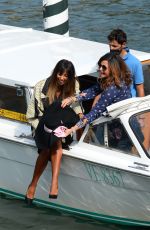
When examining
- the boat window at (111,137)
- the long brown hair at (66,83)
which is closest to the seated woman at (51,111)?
the long brown hair at (66,83)

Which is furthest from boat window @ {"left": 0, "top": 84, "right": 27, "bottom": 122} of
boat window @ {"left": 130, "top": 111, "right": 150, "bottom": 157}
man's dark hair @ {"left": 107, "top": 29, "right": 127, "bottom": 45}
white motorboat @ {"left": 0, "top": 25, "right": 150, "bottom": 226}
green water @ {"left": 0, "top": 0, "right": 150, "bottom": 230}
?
green water @ {"left": 0, "top": 0, "right": 150, "bottom": 230}

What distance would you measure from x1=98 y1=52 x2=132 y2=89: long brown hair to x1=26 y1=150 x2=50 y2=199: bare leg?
0.88m

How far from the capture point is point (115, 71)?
24.6 ft

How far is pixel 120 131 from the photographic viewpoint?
7469 millimetres

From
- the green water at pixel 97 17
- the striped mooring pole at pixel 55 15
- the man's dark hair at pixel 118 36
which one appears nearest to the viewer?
the man's dark hair at pixel 118 36

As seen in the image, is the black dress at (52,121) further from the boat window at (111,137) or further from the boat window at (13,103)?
the boat window at (13,103)

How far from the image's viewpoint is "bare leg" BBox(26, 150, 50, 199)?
7.68 m

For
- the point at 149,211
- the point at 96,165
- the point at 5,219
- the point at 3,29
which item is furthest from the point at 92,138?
the point at 3,29

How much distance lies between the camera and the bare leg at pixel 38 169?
768cm

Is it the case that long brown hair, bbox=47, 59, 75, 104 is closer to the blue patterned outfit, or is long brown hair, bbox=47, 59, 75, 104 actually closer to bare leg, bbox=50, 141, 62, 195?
the blue patterned outfit

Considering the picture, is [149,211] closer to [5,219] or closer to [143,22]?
[5,219]

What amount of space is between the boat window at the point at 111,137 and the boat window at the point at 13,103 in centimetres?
81

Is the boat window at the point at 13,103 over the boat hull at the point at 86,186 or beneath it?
over

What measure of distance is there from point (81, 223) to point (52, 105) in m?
1.40
